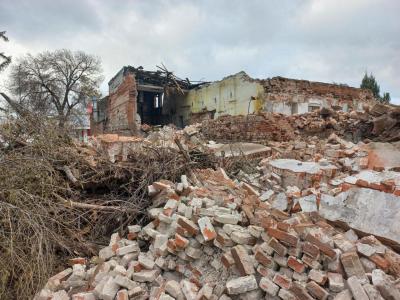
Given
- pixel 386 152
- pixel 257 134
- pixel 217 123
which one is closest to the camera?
pixel 386 152

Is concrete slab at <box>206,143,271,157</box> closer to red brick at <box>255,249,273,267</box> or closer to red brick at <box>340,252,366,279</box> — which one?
red brick at <box>255,249,273,267</box>

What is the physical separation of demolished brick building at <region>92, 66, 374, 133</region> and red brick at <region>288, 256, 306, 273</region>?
9.52 metres

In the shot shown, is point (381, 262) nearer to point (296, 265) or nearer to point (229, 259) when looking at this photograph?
point (296, 265)

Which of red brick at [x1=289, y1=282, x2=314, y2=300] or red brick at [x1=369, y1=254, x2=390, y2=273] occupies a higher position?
red brick at [x1=369, y1=254, x2=390, y2=273]

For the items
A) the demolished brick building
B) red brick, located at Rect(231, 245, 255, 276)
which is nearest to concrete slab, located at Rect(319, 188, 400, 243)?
red brick, located at Rect(231, 245, 255, 276)

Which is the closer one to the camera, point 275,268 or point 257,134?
point 275,268

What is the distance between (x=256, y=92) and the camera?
40.1 feet

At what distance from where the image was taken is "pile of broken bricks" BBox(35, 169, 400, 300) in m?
2.62

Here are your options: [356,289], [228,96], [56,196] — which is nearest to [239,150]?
[56,196]

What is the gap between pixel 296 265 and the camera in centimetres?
274

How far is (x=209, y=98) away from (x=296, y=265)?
1282 centimetres

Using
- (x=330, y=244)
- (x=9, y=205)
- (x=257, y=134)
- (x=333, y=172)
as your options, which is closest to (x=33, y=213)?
(x=9, y=205)

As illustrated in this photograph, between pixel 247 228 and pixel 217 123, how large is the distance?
8.09 m

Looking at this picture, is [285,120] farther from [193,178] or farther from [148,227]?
[148,227]
